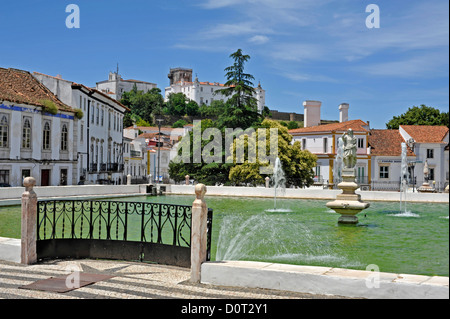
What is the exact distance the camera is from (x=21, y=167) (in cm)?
3362

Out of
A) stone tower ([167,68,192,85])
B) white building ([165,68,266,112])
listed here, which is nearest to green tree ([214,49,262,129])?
white building ([165,68,266,112])

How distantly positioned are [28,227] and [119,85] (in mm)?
150631

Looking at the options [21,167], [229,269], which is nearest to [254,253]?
[229,269]

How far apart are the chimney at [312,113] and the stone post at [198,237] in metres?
52.7

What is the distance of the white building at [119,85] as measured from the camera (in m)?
152

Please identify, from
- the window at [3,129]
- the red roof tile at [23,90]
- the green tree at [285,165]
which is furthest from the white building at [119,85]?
the window at [3,129]

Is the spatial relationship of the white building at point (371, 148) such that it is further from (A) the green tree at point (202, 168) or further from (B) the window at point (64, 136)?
(B) the window at point (64, 136)

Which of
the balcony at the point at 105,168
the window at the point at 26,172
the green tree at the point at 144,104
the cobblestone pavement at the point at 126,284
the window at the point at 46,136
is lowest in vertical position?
the cobblestone pavement at the point at 126,284

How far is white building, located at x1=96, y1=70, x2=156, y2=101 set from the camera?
152125 millimetres

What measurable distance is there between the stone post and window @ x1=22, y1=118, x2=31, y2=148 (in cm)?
2880

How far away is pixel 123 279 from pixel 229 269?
6.06 feet

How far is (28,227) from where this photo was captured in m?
9.80

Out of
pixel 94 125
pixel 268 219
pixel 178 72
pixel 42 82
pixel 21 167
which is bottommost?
pixel 268 219
